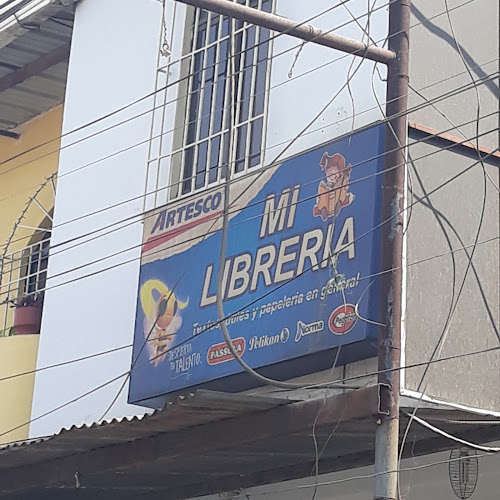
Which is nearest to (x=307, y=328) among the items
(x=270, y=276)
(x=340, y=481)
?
(x=270, y=276)

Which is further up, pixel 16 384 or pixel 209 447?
pixel 16 384

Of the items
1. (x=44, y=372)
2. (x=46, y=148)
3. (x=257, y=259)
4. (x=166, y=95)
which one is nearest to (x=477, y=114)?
(x=257, y=259)

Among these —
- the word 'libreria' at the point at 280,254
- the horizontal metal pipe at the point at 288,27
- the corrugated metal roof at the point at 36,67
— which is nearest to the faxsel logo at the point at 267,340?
the word 'libreria' at the point at 280,254

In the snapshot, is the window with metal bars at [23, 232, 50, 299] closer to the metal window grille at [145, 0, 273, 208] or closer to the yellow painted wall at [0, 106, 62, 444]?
the yellow painted wall at [0, 106, 62, 444]

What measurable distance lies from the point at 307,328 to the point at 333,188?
0.96 m

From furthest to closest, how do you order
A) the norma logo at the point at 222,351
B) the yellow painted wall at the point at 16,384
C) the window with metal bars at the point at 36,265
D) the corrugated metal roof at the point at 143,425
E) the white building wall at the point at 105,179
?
the window with metal bars at the point at 36,265
the yellow painted wall at the point at 16,384
the white building wall at the point at 105,179
the norma logo at the point at 222,351
the corrugated metal roof at the point at 143,425

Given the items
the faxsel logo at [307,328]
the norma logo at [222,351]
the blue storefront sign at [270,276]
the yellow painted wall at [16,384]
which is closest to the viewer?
the blue storefront sign at [270,276]

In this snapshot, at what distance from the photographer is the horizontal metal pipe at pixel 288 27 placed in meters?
6.89

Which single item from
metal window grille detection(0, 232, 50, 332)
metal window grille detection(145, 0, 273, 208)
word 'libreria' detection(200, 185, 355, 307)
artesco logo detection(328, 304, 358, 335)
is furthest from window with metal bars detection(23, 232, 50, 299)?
artesco logo detection(328, 304, 358, 335)

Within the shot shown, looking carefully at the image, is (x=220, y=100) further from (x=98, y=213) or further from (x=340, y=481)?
(x=340, y=481)

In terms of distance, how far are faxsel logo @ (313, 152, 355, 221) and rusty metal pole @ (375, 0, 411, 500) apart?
2.76 ft

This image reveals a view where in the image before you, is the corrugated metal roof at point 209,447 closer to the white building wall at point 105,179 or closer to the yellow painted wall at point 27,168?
the white building wall at point 105,179

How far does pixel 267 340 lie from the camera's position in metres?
8.55

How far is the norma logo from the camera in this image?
28.7 ft
